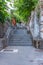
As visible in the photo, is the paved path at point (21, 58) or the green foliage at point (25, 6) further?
the green foliage at point (25, 6)

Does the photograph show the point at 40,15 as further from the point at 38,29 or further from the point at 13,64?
Answer: the point at 13,64

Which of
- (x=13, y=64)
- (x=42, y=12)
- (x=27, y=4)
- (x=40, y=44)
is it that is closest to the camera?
(x=13, y=64)

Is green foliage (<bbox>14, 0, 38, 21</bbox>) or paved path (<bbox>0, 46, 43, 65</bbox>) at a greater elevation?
green foliage (<bbox>14, 0, 38, 21</bbox>)

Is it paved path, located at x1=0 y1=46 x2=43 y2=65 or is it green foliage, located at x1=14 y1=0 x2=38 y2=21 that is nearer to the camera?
paved path, located at x1=0 y1=46 x2=43 y2=65

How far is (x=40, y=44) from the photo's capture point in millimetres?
15062

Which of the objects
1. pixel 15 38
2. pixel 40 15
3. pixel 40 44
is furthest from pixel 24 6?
pixel 40 44

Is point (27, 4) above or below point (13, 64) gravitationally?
above

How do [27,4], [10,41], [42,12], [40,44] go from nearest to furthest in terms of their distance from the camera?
1. [40,44]
2. [42,12]
3. [10,41]
4. [27,4]

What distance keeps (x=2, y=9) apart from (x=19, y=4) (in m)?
9.80

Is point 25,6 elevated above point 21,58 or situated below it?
above

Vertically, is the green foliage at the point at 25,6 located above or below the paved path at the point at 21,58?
above

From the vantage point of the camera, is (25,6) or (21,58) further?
(25,6)

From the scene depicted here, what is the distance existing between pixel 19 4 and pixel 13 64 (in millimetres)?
17279

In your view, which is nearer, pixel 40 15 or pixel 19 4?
pixel 40 15
